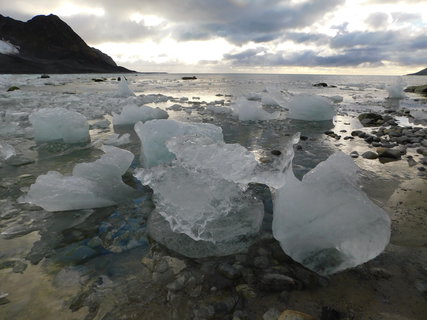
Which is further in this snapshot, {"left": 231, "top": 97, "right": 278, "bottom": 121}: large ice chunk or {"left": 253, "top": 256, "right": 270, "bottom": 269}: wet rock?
{"left": 231, "top": 97, "right": 278, "bottom": 121}: large ice chunk

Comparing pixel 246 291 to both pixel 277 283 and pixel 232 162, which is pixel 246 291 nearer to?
pixel 277 283

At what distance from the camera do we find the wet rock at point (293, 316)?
138 centimetres

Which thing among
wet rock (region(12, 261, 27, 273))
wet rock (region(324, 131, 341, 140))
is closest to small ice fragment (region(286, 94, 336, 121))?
wet rock (region(324, 131, 341, 140))

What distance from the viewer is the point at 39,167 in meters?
3.93

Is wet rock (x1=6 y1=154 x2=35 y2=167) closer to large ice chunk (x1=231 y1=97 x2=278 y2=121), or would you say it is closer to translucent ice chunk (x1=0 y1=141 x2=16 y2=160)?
translucent ice chunk (x1=0 y1=141 x2=16 y2=160)

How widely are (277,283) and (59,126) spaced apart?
17.1 ft

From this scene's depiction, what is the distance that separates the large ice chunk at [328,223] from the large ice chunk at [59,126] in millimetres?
4588

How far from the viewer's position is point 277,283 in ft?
5.53

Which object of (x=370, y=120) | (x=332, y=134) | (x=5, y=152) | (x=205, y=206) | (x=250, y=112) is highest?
(x=205, y=206)

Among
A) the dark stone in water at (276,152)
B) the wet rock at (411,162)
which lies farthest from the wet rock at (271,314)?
the wet rock at (411,162)

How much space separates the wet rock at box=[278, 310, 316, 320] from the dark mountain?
118m

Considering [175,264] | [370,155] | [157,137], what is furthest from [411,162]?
[175,264]

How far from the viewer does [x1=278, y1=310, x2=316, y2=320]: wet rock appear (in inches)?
54.2

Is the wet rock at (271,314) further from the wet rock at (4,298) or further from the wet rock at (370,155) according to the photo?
the wet rock at (370,155)
